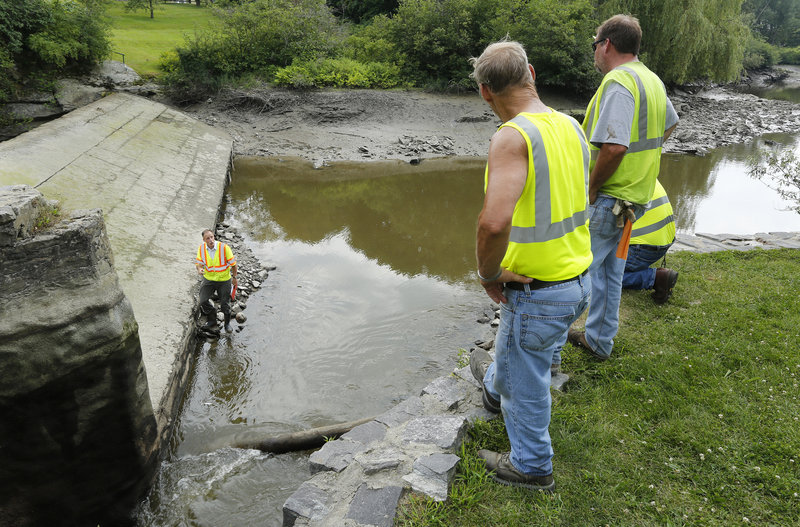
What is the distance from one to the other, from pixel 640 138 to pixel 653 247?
174cm

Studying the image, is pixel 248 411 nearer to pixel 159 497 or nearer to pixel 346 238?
pixel 159 497

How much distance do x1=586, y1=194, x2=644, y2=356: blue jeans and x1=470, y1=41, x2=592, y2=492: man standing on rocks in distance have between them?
133 centimetres

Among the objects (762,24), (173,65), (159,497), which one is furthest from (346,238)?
(762,24)

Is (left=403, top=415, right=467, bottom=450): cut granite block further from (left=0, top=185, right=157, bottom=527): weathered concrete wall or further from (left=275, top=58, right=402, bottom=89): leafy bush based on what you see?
(left=275, top=58, right=402, bottom=89): leafy bush

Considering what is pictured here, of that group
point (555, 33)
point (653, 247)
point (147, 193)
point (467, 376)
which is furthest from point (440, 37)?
point (467, 376)

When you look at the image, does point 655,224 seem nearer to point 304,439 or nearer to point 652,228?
point 652,228

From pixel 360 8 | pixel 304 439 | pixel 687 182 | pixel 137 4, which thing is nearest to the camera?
pixel 304 439

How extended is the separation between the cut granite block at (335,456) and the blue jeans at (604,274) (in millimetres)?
2267

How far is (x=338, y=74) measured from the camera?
22094 millimetres

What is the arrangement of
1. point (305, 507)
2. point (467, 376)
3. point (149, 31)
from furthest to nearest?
point (149, 31) → point (467, 376) → point (305, 507)

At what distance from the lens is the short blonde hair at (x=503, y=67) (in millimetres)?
2535

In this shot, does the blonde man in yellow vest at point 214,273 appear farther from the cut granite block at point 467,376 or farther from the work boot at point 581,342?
the work boot at point 581,342

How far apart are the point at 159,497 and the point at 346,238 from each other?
707cm

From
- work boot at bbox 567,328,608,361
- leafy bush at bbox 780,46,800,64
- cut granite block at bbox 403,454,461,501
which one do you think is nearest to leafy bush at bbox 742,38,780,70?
leafy bush at bbox 780,46,800,64
